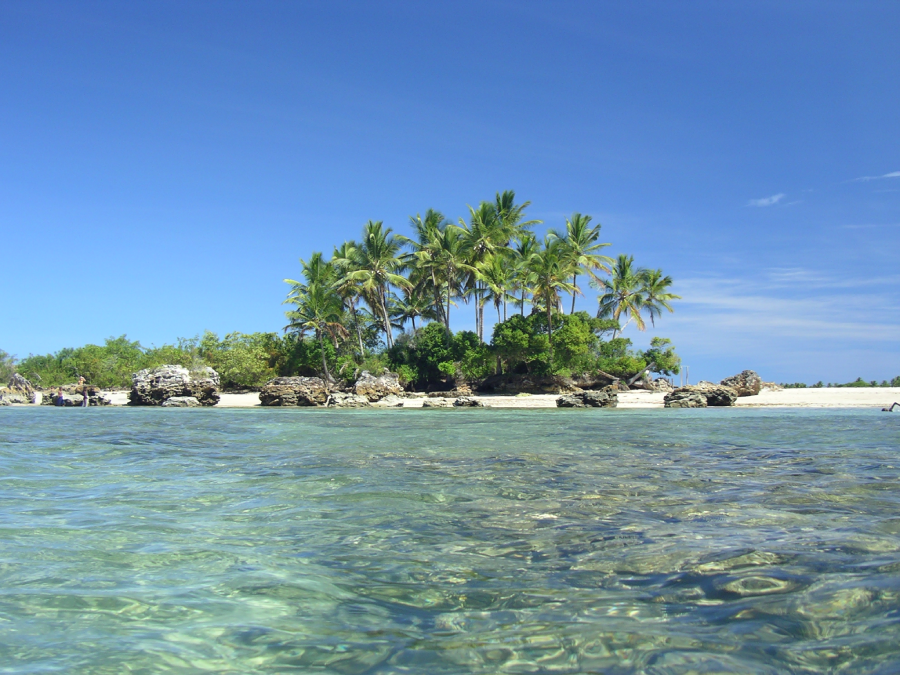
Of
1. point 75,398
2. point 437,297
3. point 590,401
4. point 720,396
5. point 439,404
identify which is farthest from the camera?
point 437,297

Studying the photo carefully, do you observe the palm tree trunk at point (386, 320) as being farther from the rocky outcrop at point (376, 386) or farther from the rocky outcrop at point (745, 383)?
the rocky outcrop at point (745, 383)

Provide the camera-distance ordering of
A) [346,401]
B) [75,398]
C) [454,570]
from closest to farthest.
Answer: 1. [454,570]
2. [346,401]
3. [75,398]

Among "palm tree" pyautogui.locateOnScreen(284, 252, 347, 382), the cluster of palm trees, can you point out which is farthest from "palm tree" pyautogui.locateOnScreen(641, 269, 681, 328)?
"palm tree" pyautogui.locateOnScreen(284, 252, 347, 382)

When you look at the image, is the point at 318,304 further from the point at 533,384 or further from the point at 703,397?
the point at 703,397

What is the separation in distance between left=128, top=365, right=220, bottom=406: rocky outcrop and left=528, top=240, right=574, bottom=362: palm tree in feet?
56.1

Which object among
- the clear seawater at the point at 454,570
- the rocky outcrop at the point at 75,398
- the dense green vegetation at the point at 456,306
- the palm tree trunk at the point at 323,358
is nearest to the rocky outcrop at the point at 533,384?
the dense green vegetation at the point at 456,306

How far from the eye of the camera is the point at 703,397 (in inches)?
950

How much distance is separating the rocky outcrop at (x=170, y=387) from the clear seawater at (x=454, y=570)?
24210 mm

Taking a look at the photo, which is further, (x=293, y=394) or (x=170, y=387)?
(x=170, y=387)

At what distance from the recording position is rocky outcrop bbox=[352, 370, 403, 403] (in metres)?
30.0

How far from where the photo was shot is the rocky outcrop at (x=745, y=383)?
3014 centimetres

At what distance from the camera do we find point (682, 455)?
7.96 metres

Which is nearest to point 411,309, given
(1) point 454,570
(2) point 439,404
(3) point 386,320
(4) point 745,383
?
(3) point 386,320

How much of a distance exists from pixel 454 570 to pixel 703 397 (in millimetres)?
23441
